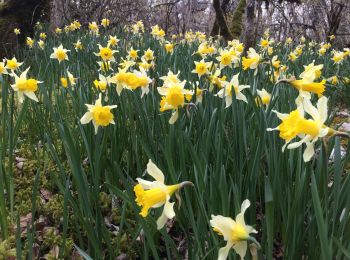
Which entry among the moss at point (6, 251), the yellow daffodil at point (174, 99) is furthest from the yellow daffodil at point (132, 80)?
the moss at point (6, 251)

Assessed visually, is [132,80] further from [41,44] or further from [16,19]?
[16,19]

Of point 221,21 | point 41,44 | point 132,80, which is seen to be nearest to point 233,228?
point 132,80

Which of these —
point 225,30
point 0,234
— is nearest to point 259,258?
point 0,234

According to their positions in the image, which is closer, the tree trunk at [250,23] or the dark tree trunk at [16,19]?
the dark tree trunk at [16,19]

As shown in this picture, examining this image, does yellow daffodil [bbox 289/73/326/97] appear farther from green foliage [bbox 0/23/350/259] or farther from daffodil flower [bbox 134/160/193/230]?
daffodil flower [bbox 134/160/193/230]

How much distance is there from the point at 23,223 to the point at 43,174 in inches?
15.6

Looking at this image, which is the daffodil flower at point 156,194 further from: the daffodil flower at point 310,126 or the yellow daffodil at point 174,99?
the yellow daffodil at point 174,99

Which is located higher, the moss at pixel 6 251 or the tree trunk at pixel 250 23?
the tree trunk at pixel 250 23

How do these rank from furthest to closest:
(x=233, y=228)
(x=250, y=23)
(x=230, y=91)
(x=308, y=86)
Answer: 1. (x=250, y=23)
2. (x=230, y=91)
3. (x=308, y=86)
4. (x=233, y=228)

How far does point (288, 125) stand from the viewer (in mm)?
1166

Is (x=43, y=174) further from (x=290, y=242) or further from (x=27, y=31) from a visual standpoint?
(x=27, y=31)

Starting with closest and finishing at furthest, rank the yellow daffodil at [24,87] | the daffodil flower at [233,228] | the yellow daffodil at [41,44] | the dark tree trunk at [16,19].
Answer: the daffodil flower at [233,228], the yellow daffodil at [24,87], the yellow daffodil at [41,44], the dark tree trunk at [16,19]

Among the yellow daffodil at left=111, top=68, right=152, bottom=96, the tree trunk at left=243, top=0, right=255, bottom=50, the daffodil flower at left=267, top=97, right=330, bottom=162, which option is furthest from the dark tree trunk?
the daffodil flower at left=267, top=97, right=330, bottom=162

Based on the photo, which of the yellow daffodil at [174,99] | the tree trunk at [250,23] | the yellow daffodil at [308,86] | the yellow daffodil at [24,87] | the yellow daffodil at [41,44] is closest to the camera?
the yellow daffodil at [308,86]
